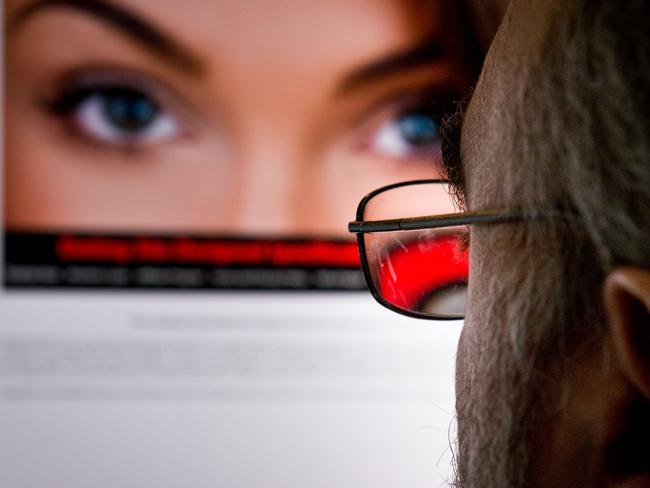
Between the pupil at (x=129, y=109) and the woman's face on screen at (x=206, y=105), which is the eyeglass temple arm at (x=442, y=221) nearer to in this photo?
the woman's face on screen at (x=206, y=105)

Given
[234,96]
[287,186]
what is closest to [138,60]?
[234,96]

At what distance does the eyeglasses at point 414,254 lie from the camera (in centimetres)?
61

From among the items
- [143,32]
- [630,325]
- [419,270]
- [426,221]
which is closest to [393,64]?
[143,32]

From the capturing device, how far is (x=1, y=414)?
4.51 feet

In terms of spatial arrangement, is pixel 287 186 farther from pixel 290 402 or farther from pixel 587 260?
pixel 587 260

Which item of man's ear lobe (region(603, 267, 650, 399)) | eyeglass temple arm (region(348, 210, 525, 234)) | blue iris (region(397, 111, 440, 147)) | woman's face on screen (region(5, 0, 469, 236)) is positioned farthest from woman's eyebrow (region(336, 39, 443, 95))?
man's ear lobe (region(603, 267, 650, 399))

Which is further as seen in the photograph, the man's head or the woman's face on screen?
the woman's face on screen

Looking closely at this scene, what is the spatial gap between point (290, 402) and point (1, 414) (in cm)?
59

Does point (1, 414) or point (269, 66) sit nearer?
point (1, 414)

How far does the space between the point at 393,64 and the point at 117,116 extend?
0.63m

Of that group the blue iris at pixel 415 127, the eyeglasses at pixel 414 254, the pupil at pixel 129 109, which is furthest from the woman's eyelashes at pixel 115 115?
the eyeglasses at pixel 414 254

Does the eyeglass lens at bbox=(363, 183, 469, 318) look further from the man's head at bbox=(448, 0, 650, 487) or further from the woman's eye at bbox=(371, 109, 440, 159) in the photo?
the woman's eye at bbox=(371, 109, 440, 159)

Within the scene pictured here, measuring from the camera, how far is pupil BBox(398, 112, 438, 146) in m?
1.55

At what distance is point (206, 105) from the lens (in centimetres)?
148
